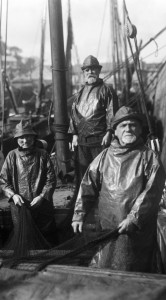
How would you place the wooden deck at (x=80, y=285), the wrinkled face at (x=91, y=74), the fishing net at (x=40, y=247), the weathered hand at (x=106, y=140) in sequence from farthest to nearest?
the wrinkled face at (x=91, y=74) → the weathered hand at (x=106, y=140) → the fishing net at (x=40, y=247) → the wooden deck at (x=80, y=285)

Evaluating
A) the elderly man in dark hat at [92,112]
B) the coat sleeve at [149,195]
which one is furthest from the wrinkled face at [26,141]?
the coat sleeve at [149,195]

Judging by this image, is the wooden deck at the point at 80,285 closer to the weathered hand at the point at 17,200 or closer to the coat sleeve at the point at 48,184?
the weathered hand at the point at 17,200

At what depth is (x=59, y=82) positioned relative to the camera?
8211mm

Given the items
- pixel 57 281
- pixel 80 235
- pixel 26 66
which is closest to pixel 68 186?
pixel 80 235

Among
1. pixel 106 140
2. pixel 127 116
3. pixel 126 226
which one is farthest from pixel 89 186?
pixel 106 140

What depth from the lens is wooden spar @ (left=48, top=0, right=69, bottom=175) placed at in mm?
8086

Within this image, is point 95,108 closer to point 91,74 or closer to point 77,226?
point 91,74

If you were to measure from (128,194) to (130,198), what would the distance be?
0.14 ft

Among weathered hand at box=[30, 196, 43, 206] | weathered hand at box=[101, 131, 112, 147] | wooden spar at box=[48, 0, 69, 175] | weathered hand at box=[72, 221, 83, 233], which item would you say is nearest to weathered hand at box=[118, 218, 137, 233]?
weathered hand at box=[72, 221, 83, 233]

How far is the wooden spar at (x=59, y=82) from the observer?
8.09 meters

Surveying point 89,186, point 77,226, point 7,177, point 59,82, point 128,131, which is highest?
point 59,82

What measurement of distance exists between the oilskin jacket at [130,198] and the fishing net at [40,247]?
0.54 ft

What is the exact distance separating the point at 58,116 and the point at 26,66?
54284mm

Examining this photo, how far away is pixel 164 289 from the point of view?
2623 millimetres
